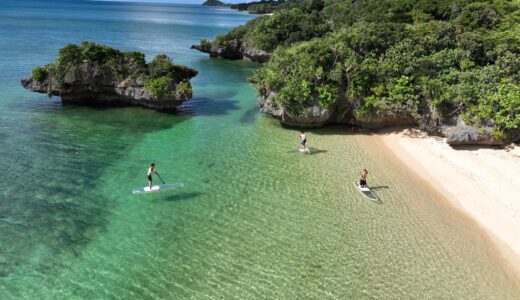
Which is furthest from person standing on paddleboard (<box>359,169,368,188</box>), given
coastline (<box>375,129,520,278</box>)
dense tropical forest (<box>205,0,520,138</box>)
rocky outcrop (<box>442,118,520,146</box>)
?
dense tropical forest (<box>205,0,520,138</box>)

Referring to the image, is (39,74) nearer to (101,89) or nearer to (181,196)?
(101,89)

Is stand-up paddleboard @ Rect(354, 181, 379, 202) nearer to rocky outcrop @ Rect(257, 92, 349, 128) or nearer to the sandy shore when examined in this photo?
the sandy shore

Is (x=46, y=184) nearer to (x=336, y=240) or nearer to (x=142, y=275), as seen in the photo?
(x=142, y=275)

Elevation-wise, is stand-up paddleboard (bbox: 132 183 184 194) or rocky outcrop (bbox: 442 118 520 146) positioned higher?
rocky outcrop (bbox: 442 118 520 146)

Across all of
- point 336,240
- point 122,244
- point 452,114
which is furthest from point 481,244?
point 122,244

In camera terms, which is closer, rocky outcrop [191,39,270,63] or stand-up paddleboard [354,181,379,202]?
stand-up paddleboard [354,181,379,202]

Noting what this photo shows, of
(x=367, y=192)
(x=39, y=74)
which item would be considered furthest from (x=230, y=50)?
(x=367, y=192)

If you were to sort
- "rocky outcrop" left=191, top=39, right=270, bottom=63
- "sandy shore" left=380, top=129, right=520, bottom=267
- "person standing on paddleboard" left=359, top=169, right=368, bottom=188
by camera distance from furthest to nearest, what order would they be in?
"rocky outcrop" left=191, top=39, right=270, bottom=63
"person standing on paddleboard" left=359, top=169, right=368, bottom=188
"sandy shore" left=380, top=129, right=520, bottom=267
